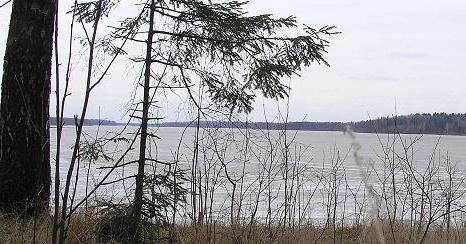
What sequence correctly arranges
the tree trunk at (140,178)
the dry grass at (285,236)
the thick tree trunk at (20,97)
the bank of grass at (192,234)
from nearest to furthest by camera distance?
the tree trunk at (140,178) < the bank of grass at (192,234) < the dry grass at (285,236) < the thick tree trunk at (20,97)

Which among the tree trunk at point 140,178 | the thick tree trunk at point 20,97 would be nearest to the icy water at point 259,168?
the tree trunk at point 140,178

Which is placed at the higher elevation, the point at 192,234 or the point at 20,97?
the point at 20,97

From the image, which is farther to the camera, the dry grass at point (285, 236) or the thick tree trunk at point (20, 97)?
the thick tree trunk at point (20, 97)

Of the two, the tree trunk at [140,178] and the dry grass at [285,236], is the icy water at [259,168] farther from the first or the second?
the dry grass at [285,236]

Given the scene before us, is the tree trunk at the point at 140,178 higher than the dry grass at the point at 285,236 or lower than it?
higher

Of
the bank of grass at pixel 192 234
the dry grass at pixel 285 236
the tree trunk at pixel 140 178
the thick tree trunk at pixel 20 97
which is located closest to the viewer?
the tree trunk at pixel 140 178

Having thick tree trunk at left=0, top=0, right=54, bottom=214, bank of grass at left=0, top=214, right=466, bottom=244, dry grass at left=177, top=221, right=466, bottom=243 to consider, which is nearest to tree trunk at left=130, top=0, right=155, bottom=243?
bank of grass at left=0, top=214, right=466, bottom=244

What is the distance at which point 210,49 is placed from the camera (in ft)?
17.3

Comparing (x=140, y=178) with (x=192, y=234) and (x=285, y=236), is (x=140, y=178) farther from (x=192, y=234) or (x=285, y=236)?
(x=285, y=236)

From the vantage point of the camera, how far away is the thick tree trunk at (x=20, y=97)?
18.0 ft

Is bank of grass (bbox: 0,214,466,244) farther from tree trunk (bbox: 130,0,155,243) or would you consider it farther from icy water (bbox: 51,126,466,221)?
icy water (bbox: 51,126,466,221)

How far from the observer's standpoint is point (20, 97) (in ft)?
18.1

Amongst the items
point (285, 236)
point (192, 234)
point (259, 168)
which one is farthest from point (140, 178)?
point (285, 236)

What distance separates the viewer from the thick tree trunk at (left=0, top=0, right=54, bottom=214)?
18.0ft
